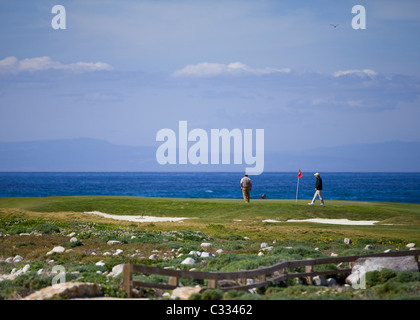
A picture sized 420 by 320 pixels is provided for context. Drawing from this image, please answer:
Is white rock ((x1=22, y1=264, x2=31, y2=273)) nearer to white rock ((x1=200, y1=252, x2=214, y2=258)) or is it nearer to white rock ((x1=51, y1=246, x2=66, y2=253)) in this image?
white rock ((x1=51, y1=246, x2=66, y2=253))

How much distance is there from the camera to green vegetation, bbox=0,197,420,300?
15.9 metres

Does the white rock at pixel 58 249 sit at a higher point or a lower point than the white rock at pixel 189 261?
lower

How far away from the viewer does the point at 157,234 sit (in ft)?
94.5

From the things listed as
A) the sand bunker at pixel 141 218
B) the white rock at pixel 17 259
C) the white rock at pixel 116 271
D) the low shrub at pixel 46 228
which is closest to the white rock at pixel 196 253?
the white rock at pixel 116 271

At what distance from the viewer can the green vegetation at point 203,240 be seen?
52.2ft

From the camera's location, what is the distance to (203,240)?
91.0 ft

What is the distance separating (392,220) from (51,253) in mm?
22088

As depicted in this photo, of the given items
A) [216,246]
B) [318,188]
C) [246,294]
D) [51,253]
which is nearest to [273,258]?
[246,294]

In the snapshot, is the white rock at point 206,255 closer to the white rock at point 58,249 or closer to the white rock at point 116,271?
the white rock at point 116,271

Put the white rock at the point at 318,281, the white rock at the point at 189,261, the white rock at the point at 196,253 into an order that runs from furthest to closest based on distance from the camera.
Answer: the white rock at the point at 196,253, the white rock at the point at 189,261, the white rock at the point at 318,281

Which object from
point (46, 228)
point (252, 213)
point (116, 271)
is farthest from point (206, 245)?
point (252, 213)
